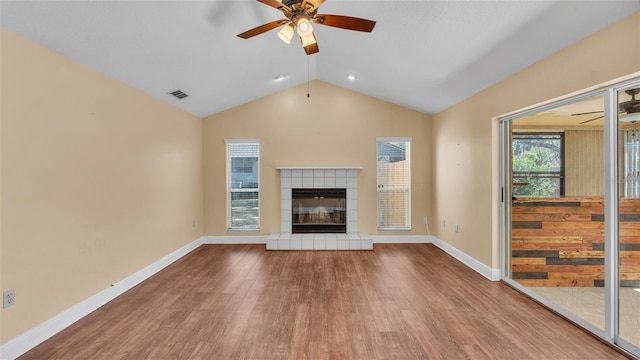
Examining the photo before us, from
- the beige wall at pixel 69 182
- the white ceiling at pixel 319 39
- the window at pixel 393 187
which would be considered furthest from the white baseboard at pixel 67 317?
the window at pixel 393 187

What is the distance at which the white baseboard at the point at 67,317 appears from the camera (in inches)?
80.4

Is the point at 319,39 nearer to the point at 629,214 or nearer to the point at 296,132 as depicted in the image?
the point at 296,132

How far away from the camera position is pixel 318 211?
552 cm

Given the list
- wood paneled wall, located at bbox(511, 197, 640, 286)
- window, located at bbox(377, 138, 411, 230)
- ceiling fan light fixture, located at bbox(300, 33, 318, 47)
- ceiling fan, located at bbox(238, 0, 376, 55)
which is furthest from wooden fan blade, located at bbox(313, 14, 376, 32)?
window, located at bbox(377, 138, 411, 230)

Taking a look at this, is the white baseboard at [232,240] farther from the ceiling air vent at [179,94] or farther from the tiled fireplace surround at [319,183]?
the ceiling air vent at [179,94]

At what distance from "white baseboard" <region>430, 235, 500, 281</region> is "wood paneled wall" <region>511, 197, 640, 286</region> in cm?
22

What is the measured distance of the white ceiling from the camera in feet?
6.99

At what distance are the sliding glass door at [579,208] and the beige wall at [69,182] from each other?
4.36m

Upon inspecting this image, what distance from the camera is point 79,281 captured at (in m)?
2.61

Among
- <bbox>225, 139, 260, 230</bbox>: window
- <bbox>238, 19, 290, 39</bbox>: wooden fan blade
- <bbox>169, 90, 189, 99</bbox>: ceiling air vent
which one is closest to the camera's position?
<bbox>238, 19, 290, 39</bbox>: wooden fan blade

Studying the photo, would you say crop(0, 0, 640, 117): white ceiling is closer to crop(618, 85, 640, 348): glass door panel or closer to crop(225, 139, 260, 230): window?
→ crop(618, 85, 640, 348): glass door panel

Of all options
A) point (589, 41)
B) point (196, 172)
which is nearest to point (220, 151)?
point (196, 172)

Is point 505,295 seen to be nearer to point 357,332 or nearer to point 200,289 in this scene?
point 357,332

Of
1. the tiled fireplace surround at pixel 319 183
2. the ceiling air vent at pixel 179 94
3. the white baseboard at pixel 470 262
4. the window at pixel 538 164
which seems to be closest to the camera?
the window at pixel 538 164
